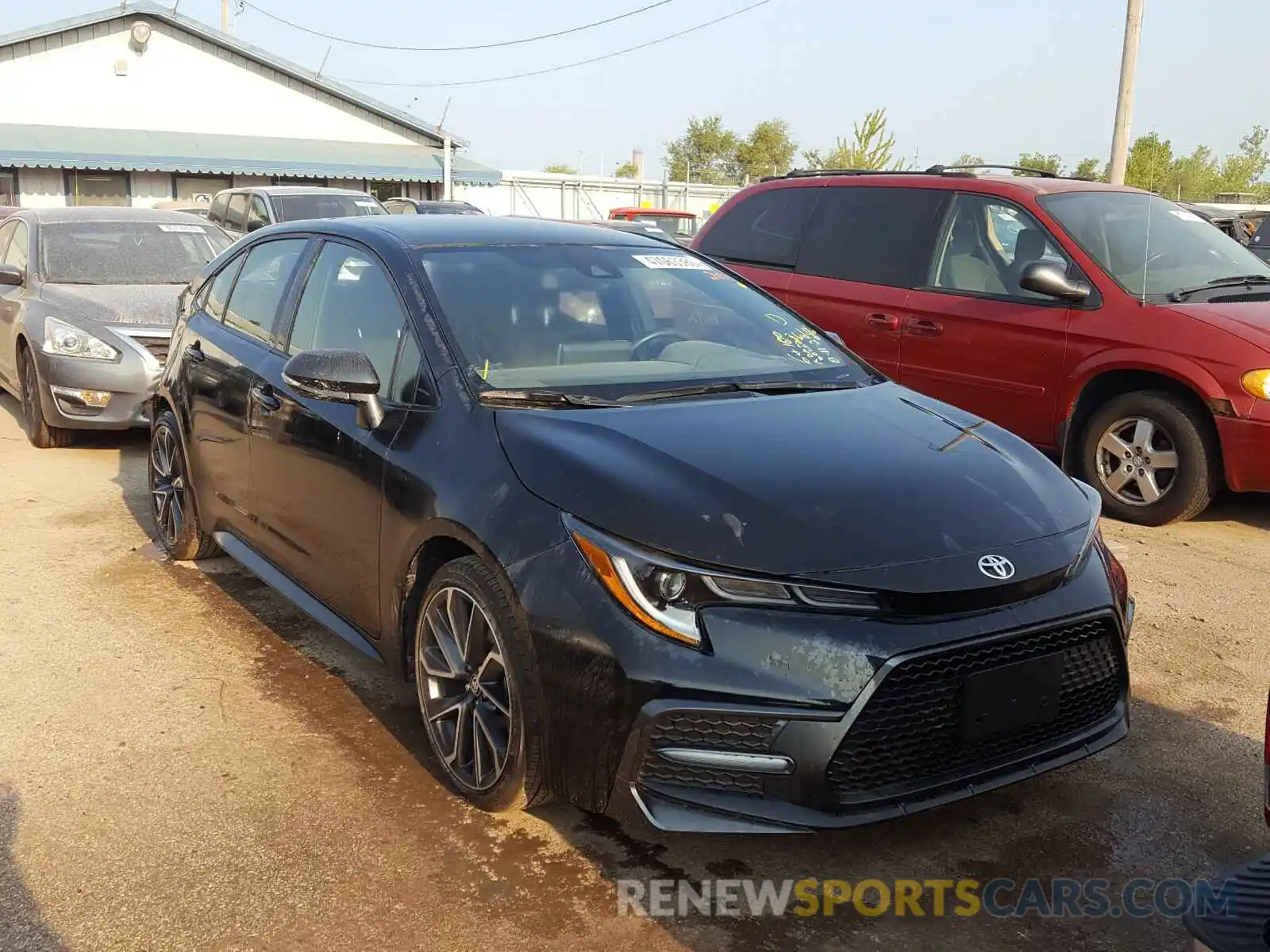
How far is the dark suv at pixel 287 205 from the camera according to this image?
15.5 meters

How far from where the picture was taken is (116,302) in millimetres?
8094

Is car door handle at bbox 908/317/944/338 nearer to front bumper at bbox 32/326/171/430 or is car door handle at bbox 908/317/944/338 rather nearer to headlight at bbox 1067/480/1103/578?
headlight at bbox 1067/480/1103/578

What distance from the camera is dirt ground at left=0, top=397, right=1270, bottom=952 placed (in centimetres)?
278

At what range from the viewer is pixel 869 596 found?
271cm

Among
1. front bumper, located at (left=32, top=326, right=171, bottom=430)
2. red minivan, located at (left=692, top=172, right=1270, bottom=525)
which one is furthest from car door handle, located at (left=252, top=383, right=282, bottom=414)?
red minivan, located at (left=692, top=172, right=1270, bottom=525)

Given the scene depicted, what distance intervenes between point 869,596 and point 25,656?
329cm

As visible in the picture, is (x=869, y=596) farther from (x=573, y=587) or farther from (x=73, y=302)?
(x=73, y=302)

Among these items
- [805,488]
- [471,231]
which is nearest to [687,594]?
[805,488]

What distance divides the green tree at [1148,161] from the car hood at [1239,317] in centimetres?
3654

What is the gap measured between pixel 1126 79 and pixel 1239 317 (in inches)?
484

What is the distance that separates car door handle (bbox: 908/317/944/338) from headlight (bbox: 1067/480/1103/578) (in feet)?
11.3

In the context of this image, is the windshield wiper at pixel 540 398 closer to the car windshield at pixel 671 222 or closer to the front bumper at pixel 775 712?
the front bumper at pixel 775 712

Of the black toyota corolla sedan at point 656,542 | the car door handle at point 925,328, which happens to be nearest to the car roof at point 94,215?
the black toyota corolla sedan at point 656,542

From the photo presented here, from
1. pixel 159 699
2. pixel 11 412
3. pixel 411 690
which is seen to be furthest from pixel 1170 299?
pixel 11 412
